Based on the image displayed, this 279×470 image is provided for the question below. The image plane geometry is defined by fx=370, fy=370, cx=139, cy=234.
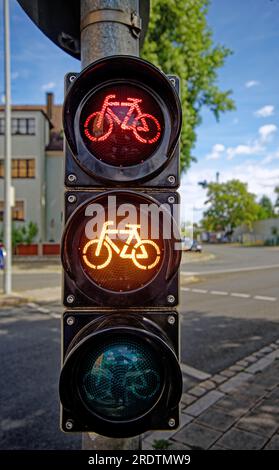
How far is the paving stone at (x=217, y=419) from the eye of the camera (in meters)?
3.67

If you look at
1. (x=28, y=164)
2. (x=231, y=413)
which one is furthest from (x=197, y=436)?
(x=28, y=164)

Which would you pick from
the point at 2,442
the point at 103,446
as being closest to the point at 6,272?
the point at 2,442

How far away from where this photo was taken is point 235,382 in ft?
16.0

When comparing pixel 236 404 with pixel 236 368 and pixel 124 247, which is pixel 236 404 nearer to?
pixel 236 368

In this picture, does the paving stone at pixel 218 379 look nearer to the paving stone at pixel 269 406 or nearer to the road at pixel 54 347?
the road at pixel 54 347

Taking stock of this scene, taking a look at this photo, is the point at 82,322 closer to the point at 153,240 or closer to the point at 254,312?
the point at 153,240

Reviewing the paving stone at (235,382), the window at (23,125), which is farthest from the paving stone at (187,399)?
the window at (23,125)

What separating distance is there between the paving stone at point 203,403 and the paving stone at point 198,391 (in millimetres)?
75

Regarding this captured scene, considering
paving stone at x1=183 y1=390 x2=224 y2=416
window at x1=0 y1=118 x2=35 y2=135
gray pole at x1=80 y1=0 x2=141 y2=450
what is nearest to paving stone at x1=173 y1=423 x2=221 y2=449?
paving stone at x1=183 y1=390 x2=224 y2=416

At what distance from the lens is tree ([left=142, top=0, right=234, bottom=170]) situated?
14.9 meters

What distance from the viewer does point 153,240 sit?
4.29ft

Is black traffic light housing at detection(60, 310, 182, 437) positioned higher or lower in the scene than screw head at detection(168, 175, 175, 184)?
lower

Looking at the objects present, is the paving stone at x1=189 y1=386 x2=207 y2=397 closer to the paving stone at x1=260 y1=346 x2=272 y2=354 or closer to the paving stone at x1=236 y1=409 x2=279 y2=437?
the paving stone at x1=236 y1=409 x2=279 y2=437
